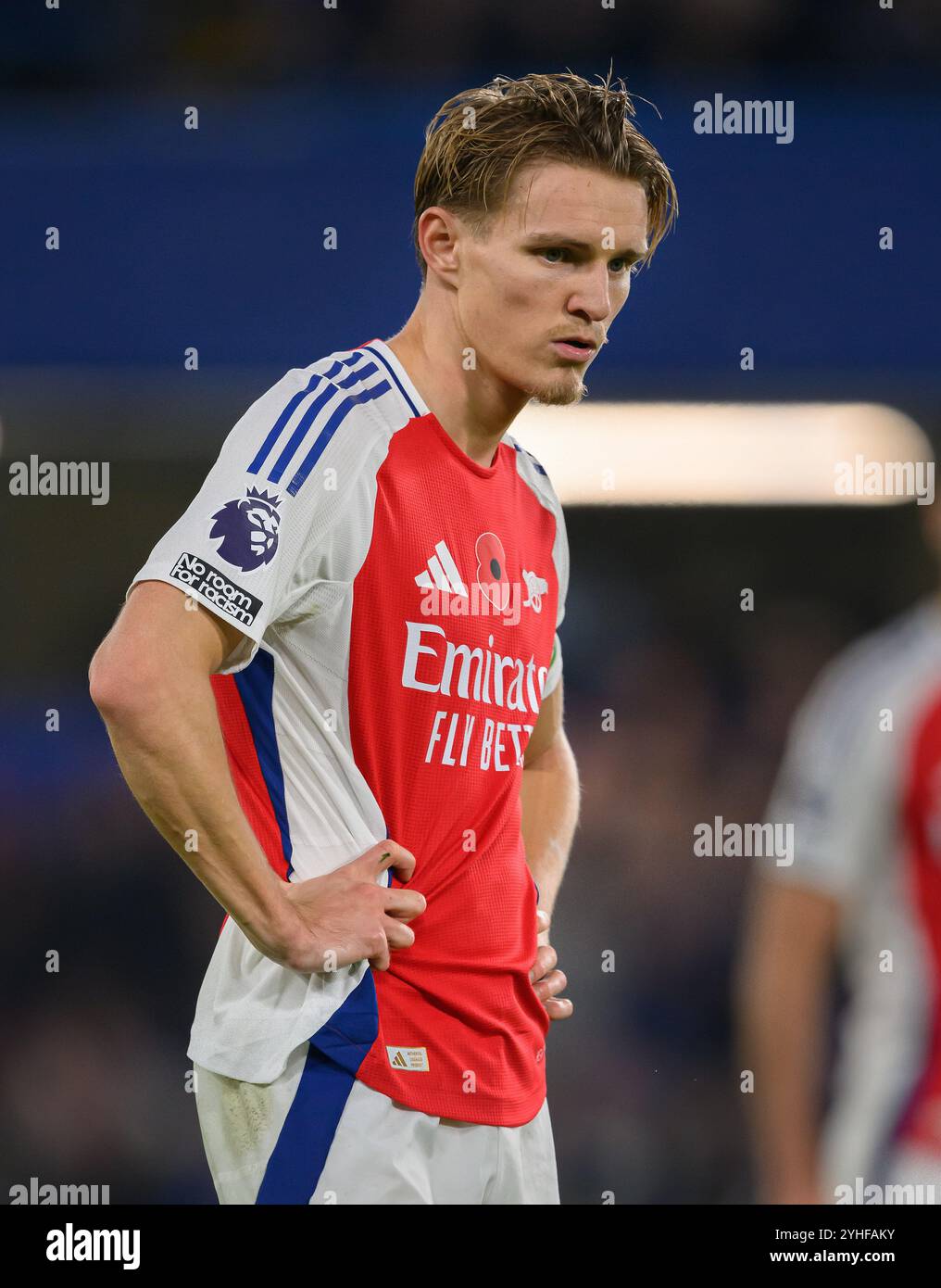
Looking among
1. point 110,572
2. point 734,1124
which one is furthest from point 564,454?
point 734,1124

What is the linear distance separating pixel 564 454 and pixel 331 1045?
8.35 feet

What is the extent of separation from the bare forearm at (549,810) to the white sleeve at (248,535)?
67cm

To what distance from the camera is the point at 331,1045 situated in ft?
5.27

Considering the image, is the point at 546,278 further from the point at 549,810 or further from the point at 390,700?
the point at 549,810

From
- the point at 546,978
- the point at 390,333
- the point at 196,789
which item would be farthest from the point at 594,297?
the point at 390,333

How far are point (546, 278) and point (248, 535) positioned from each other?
526mm

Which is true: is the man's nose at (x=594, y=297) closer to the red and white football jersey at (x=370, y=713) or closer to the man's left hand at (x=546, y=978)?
the red and white football jersey at (x=370, y=713)

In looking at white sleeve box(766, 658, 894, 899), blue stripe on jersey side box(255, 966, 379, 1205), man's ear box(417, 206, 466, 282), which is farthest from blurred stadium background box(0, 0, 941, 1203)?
blue stripe on jersey side box(255, 966, 379, 1205)

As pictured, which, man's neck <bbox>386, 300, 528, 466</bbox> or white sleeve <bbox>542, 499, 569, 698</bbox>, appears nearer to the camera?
man's neck <bbox>386, 300, 528, 466</bbox>

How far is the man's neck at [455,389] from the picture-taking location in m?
1.78

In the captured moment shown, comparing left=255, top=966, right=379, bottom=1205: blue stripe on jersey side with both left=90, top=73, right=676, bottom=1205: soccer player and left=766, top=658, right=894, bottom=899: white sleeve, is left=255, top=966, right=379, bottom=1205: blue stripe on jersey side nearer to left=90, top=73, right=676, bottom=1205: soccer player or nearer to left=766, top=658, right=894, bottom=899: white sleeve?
left=90, top=73, right=676, bottom=1205: soccer player

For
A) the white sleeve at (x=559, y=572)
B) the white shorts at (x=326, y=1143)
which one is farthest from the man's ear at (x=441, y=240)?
the white shorts at (x=326, y=1143)

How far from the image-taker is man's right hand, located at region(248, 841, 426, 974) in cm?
159
